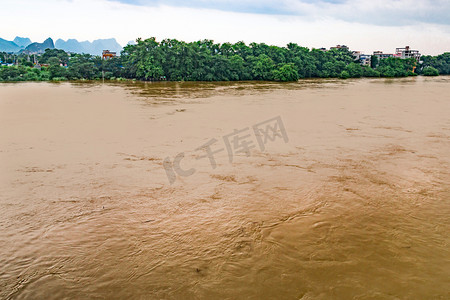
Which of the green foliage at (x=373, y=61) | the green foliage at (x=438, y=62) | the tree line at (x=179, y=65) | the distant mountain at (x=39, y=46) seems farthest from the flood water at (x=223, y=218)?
the distant mountain at (x=39, y=46)

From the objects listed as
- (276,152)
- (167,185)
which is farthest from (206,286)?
(276,152)

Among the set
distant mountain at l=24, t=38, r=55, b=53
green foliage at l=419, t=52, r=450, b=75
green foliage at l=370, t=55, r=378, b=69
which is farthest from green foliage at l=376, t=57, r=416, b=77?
distant mountain at l=24, t=38, r=55, b=53

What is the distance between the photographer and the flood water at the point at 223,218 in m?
2.41

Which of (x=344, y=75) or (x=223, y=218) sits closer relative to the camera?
(x=223, y=218)

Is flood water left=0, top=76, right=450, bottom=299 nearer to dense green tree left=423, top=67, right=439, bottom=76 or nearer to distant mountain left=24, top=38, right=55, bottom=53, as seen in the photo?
dense green tree left=423, top=67, right=439, bottom=76

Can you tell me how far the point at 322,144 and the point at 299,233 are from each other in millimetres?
3915

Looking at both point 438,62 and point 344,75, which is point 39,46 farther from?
point 438,62

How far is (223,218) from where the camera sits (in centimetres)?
341

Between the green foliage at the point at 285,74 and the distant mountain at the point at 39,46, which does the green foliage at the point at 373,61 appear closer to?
the green foliage at the point at 285,74

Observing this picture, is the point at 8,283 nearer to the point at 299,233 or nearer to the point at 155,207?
the point at 155,207

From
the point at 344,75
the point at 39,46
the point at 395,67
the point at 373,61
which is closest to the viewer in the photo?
the point at 344,75

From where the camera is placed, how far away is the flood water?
2.41 m

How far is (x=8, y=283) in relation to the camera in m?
2.36

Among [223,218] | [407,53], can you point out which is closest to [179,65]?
[223,218]
